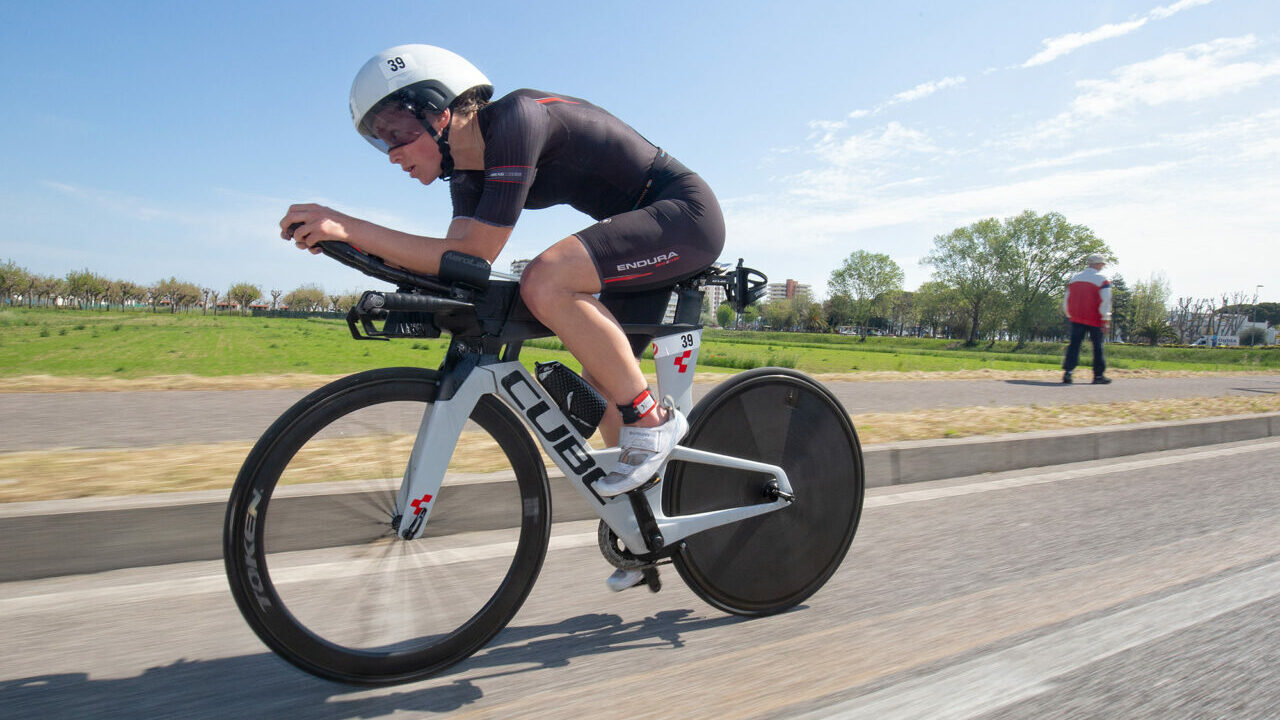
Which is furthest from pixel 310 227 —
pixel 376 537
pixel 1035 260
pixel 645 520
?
pixel 1035 260

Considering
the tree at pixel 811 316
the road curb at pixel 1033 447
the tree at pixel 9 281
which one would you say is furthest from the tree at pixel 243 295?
the road curb at pixel 1033 447

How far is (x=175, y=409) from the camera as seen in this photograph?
230 inches

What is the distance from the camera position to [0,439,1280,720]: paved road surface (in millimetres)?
1855

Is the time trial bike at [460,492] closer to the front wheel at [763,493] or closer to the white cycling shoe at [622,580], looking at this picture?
the front wheel at [763,493]

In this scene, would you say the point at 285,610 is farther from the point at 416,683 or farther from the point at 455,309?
the point at 455,309

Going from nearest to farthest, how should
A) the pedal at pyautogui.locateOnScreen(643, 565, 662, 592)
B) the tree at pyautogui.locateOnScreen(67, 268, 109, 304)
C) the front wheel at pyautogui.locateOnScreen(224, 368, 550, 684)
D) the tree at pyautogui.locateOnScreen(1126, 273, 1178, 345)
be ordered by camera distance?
1. the front wheel at pyautogui.locateOnScreen(224, 368, 550, 684)
2. the pedal at pyautogui.locateOnScreen(643, 565, 662, 592)
3. the tree at pyautogui.locateOnScreen(1126, 273, 1178, 345)
4. the tree at pyautogui.locateOnScreen(67, 268, 109, 304)

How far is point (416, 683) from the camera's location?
77.0 inches

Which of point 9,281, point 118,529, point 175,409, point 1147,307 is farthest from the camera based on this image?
point 9,281

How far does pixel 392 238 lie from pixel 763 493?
60.2 inches

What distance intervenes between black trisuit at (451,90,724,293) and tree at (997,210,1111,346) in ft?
293

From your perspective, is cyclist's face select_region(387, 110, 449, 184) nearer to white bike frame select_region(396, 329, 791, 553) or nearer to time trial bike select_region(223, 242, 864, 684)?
time trial bike select_region(223, 242, 864, 684)

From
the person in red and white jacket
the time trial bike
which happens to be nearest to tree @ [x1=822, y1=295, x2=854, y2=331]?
the person in red and white jacket

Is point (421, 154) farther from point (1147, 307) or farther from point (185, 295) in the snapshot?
point (185, 295)

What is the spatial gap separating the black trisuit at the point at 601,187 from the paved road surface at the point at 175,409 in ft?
11.5
